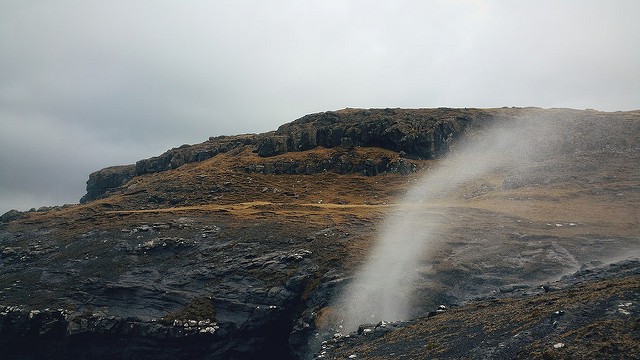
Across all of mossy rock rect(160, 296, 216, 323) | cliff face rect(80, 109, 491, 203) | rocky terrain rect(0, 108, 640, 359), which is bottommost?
mossy rock rect(160, 296, 216, 323)

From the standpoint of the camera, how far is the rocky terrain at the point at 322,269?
2067 cm

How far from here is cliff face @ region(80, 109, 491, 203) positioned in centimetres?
7512

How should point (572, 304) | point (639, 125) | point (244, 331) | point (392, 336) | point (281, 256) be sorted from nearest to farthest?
point (572, 304) < point (392, 336) < point (244, 331) < point (281, 256) < point (639, 125)

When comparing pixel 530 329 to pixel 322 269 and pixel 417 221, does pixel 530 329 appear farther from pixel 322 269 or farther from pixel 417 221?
pixel 417 221

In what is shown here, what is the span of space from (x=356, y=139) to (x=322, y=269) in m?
→ 48.7

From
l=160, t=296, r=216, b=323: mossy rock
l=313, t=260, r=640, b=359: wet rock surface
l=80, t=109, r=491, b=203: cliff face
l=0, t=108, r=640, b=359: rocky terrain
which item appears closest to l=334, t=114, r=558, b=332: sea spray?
l=0, t=108, r=640, b=359: rocky terrain

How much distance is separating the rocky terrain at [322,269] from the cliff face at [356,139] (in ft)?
27.5

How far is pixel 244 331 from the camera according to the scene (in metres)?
34.9

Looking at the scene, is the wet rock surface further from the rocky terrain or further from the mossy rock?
the mossy rock

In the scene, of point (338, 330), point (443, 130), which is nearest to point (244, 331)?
point (338, 330)

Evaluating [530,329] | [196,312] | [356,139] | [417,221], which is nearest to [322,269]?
[196,312]

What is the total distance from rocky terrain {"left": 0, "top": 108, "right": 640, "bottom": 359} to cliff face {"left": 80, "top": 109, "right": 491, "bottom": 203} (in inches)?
330

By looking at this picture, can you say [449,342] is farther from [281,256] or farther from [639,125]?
[639,125]

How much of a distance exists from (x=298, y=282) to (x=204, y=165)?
5614cm
